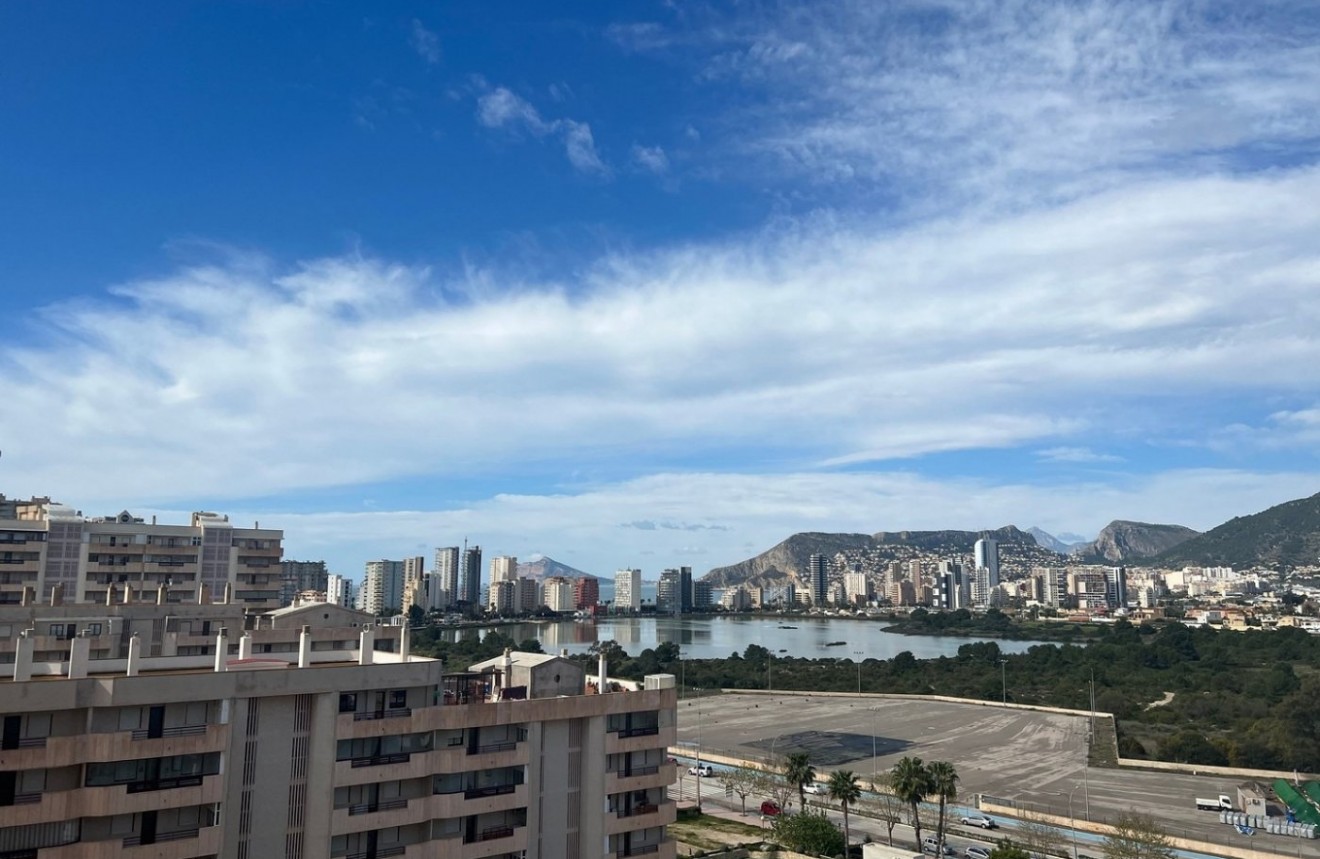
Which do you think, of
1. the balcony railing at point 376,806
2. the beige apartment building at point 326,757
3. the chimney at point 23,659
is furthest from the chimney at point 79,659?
the balcony railing at point 376,806

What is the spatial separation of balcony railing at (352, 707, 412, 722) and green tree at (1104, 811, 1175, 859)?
2773 centimetres

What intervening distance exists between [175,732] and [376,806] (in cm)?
512

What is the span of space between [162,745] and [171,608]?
24430 millimetres

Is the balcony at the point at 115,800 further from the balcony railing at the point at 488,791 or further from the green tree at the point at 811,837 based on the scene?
the green tree at the point at 811,837

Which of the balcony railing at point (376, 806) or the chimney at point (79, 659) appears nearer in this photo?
the chimney at point (79, 659)

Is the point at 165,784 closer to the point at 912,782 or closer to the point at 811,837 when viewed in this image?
the point at 811,837

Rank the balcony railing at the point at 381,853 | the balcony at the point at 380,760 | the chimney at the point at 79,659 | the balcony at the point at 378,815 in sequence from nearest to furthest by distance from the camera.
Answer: the chimney at the point at 79,659
the balcony at the point at 378,815
the balcony railing at the point at 381,853
the balcony at the point at 380,760

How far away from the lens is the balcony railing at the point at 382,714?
74.4 feet

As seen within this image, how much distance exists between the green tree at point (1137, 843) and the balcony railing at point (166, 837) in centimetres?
3195

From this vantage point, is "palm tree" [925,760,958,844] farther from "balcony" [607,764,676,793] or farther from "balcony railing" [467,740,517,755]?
"balcony railing" [467,740,517,755]

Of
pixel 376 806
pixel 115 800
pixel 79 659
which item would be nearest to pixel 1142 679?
pixel 376 806

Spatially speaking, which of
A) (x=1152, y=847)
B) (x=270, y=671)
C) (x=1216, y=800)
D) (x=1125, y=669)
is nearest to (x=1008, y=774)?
(x=1216, y=800)

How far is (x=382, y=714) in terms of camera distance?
23188 mm

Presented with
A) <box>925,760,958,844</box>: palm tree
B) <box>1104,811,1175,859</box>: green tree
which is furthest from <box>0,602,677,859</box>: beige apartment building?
<box>1104,811,1175,859</box>: green tree
